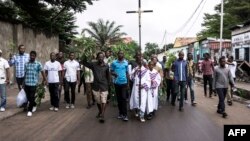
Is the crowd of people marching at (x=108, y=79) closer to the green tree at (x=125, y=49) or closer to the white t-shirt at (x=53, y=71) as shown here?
the white t-shirt at (x=53, y=71)

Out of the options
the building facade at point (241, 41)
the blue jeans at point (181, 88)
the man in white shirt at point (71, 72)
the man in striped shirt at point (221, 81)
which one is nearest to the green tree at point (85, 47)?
the man in white shirt at point (71, 72)

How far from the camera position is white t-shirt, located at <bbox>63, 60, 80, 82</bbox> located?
13656 millimetres

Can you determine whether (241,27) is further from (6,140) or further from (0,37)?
(6,140)

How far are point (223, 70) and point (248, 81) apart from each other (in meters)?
15.3

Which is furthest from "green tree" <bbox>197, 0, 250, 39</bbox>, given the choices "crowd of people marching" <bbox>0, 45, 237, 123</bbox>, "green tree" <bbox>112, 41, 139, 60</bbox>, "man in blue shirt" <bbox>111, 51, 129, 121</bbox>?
"man in blue shirt" <bbox>111, 51, 129, 121</bbox>

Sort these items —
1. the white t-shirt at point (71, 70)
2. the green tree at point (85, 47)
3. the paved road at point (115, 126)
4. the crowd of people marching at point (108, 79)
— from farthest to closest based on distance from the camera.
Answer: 1. the white t-shirt at point (71, 70)
2. the green tree at point (85, 47)
3. the crowd of people marching at point (108, 79)
4. the paved road at point (115, 126)

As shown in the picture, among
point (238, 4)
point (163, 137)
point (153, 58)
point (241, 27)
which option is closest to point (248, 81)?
point (241, 27)

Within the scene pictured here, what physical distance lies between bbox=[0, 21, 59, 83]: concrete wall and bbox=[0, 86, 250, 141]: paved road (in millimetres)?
6420

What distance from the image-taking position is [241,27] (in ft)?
116

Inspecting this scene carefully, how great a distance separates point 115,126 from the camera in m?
10.3

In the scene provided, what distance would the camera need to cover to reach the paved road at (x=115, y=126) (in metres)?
8.92

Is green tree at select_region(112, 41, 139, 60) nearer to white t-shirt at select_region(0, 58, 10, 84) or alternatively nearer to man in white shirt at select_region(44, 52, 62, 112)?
man in white shirt at select_region(44, 52, 62, 112)

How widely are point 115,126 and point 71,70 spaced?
3.93 metres

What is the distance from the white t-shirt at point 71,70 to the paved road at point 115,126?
984mm
